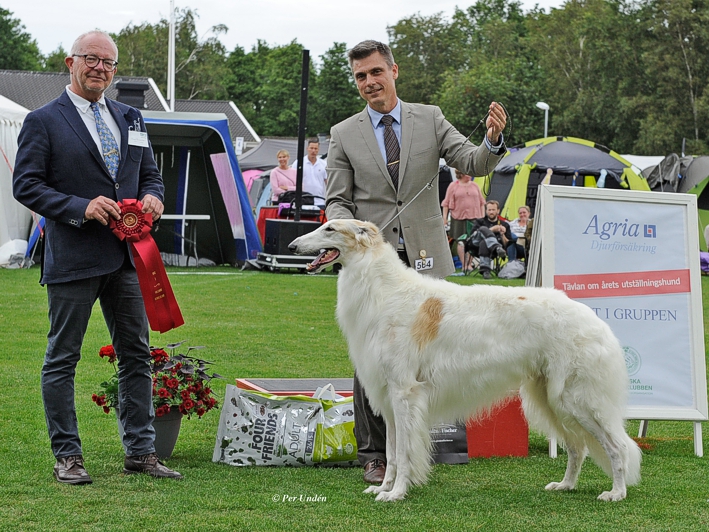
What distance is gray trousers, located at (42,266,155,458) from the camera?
3.88 m

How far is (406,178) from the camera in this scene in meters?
4.34

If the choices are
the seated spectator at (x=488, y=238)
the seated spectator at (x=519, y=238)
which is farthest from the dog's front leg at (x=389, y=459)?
the seated spectator at (x=519, y=238)

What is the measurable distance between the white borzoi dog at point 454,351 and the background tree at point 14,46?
65.6 metres

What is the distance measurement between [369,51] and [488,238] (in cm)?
991

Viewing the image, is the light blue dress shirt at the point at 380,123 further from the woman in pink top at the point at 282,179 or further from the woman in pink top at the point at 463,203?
the woman in pink top at the point at 282,179

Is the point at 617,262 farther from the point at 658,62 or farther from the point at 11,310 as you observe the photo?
the point at 658,62

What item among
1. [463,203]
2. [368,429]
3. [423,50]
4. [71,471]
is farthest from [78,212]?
[423,50]

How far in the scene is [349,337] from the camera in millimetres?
4070

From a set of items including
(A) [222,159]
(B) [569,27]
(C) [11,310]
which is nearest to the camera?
(C) [11,310]

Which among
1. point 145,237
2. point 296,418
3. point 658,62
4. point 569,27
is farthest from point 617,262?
point 569,27

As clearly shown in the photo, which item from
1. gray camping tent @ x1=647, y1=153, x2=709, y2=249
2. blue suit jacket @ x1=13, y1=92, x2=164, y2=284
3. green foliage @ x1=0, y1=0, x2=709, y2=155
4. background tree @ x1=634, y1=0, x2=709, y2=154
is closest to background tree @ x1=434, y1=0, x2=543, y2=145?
green foliage @ x1=0, y1=0, x2=709, y2=155

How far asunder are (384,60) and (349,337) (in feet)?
4.62

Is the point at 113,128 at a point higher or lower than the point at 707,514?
higher

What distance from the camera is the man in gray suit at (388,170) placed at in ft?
14.2
